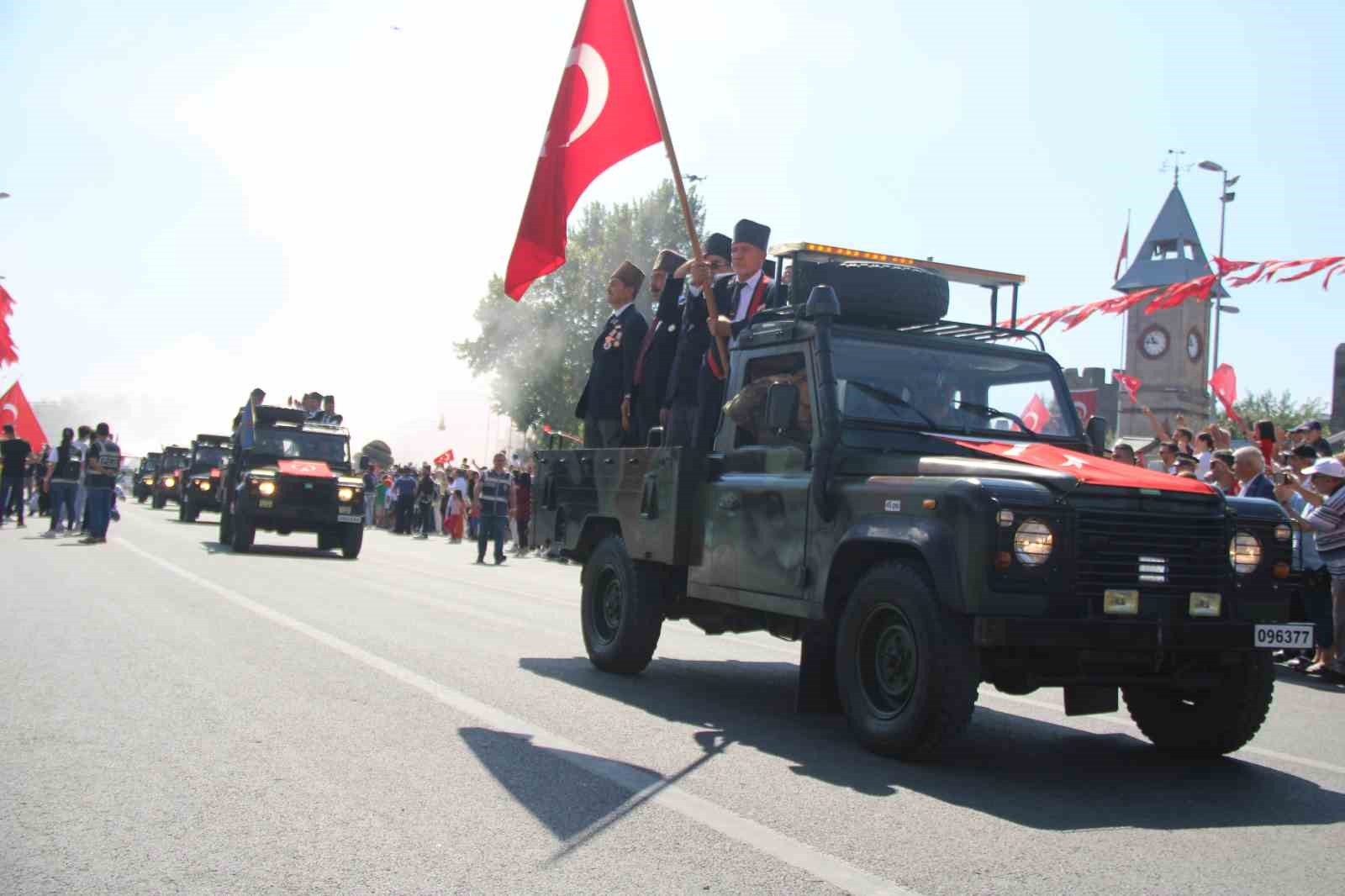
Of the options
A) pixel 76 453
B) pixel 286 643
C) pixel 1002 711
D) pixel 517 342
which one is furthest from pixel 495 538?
pixel 517 342

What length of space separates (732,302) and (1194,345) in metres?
108

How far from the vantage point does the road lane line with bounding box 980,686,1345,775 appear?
21.9 ft

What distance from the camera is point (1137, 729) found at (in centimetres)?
771

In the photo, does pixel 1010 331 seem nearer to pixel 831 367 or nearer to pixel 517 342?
pixel 831 367

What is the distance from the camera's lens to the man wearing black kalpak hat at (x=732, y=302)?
809cm

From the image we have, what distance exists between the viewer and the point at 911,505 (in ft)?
19.9

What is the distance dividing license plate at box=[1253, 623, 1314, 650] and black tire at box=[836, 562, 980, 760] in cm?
131

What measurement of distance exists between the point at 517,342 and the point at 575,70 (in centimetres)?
6695

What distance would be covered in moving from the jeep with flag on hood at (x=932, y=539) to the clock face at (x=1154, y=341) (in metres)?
107

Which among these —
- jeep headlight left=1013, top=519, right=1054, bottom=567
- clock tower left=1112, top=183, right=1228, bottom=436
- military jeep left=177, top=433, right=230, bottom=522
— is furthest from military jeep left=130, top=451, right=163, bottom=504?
clock tower left=1112, top=183, right=1228, bottom=436

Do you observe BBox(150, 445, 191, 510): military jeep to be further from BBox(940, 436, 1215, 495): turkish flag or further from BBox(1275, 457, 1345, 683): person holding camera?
BBox(940, 436, 1215, 495): turkish flag

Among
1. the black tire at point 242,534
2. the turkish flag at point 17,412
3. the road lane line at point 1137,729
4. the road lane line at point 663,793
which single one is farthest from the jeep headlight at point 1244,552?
the turkish flag at point 17,412

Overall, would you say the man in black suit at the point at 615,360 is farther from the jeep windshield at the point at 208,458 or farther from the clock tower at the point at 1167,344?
the clock tower at the point at 1167,344

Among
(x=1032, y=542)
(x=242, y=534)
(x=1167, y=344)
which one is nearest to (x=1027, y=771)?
(x=1032, y=542)
